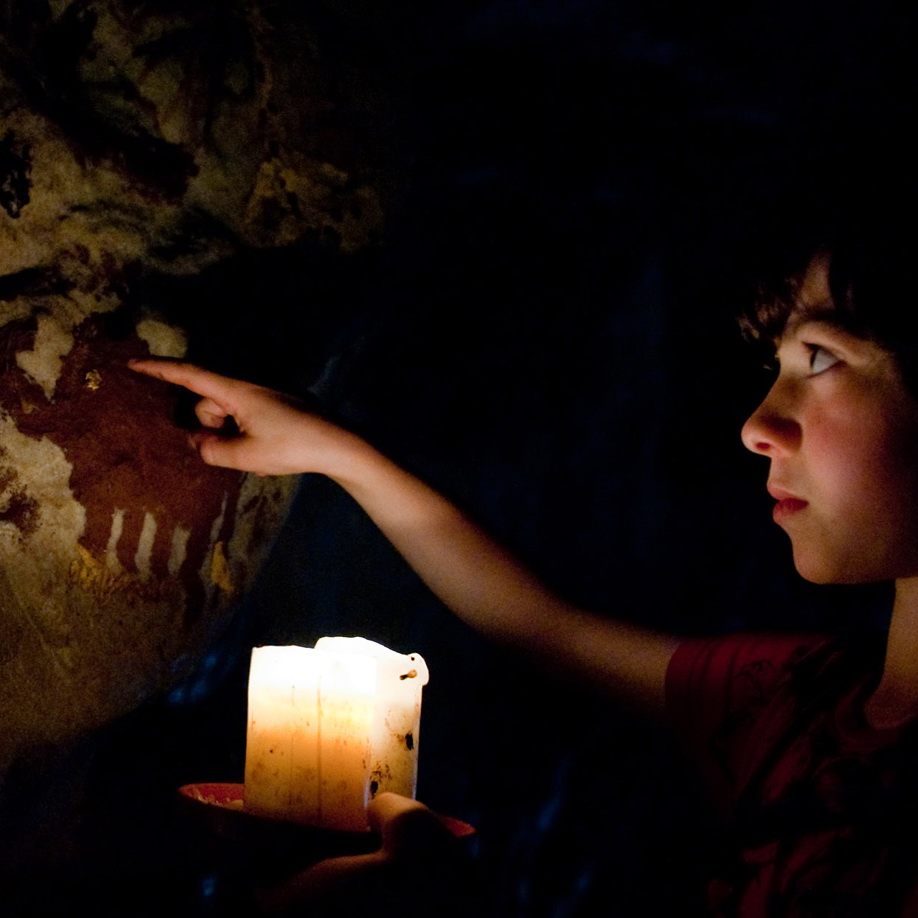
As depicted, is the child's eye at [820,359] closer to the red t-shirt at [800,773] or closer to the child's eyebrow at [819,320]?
the child's eyebrow at [819,320]

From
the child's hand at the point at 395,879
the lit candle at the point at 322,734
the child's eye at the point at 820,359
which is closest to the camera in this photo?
the child's hand at the point at 395,879

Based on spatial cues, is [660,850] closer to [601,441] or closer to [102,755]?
[601,441]

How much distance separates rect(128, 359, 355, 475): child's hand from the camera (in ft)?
5.54

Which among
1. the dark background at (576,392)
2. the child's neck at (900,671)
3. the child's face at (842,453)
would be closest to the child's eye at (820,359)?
the child's face at (842,453)

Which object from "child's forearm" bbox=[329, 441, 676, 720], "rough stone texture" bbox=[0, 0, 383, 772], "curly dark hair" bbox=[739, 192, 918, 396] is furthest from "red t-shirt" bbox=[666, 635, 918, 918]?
"rough stone texture" bbox=[0, 0, 383, 772]

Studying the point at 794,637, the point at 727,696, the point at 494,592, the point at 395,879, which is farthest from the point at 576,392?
the point at 395,879

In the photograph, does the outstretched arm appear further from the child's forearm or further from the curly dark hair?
the curly dark hair

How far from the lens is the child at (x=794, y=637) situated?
1.52 metres

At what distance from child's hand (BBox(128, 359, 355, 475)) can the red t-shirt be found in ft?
3.45

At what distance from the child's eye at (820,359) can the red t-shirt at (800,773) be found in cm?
70

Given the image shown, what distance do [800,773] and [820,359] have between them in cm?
85

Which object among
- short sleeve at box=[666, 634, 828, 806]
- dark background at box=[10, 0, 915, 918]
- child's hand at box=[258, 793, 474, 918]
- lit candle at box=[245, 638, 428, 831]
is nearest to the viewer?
child's hand at box=[258, 793, 474, 918]

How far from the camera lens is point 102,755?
1918 mm

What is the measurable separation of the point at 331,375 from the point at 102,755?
121 cm
